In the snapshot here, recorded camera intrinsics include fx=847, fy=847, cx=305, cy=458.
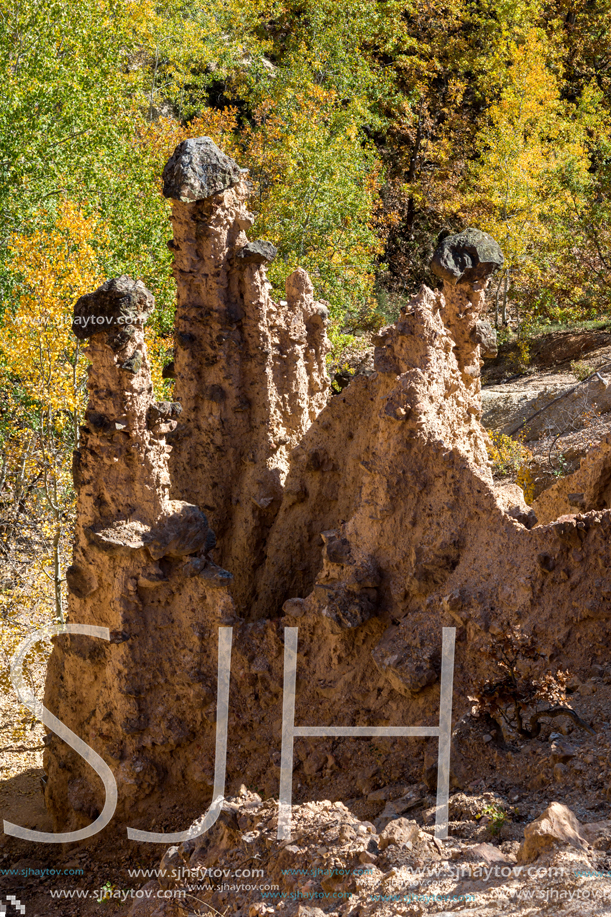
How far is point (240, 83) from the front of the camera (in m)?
36.8

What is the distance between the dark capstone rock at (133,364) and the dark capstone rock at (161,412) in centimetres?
37

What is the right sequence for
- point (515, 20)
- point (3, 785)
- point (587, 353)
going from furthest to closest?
point (515, 20) < point (587, 353) < point (3, 785)

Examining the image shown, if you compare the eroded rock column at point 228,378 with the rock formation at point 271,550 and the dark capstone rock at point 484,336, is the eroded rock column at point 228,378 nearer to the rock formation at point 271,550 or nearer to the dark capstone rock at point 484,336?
the rock formation at point 271,550

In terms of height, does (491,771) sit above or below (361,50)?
below

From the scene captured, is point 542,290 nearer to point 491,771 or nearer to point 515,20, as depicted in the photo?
point 515,20

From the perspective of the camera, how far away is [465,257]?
29.4 feet

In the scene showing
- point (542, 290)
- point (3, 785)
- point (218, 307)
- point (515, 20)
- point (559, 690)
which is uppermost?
point (515, 20)

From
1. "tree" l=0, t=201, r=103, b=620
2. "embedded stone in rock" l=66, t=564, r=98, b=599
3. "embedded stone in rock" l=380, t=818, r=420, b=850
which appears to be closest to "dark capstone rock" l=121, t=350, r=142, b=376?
"embedded stone in rock" l=66, t=564, r=98, b=599

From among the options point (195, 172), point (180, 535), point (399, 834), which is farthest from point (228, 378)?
point (399, 834)

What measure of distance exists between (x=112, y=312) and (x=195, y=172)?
7.47 feet

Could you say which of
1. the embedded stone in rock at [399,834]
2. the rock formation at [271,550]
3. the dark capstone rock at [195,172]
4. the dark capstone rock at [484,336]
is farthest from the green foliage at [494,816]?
the dark capstone rock at [195,172]

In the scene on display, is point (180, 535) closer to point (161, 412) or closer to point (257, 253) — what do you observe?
point (161, 412)

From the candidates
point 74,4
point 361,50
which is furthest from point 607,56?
point 74,4

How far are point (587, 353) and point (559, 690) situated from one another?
22280 millimetres
